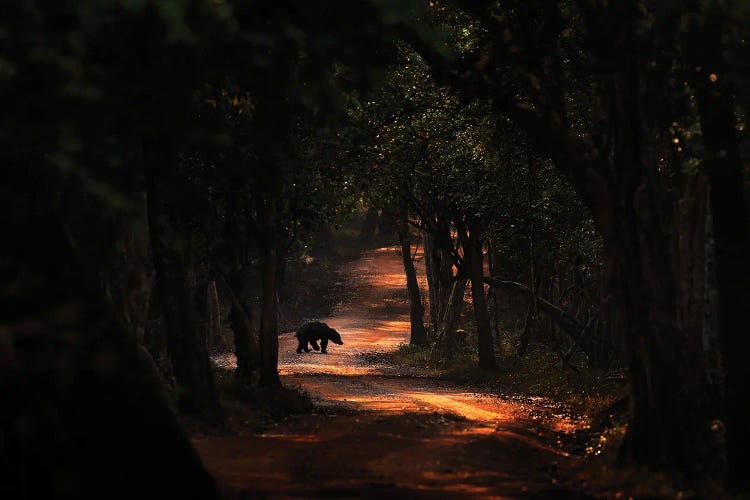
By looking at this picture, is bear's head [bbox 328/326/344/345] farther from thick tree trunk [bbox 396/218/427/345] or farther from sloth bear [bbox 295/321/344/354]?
thick tree trunk [bbox 396/218/427/345]

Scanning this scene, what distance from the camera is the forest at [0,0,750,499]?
848 cm

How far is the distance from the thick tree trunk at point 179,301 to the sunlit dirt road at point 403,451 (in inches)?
56.5

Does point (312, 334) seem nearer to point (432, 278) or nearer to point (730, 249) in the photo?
point (432, 278)

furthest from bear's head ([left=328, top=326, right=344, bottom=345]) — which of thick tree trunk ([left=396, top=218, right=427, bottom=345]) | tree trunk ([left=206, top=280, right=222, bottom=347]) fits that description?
tree trunk ([left=206, top=280, right=222, bottom=347])

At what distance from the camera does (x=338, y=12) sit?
9.73 metres

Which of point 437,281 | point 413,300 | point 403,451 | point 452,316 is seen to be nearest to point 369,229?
point 413,300

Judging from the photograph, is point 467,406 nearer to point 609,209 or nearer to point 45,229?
point 609,209

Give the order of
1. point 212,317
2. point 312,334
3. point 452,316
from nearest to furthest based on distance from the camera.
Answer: point 452,316, point 312,334, point 212,317

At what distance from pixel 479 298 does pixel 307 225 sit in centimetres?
1179

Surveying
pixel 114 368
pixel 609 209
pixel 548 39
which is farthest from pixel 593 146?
pixel 114 368

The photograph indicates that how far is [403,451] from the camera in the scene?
13.6 meters

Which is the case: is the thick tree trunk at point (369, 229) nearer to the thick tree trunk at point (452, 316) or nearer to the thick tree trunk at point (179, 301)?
the thick tree trunk at point (452, 316)

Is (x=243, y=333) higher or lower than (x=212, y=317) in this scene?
lower

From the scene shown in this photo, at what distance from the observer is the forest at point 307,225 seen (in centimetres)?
848
